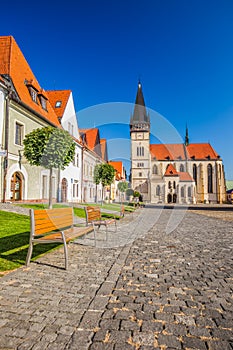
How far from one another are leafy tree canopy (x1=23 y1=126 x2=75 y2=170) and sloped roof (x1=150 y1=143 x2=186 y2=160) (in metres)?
64.8

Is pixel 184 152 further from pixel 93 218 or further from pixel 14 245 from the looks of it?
pixel 14 245

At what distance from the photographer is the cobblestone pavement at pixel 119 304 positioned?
7.84 ft

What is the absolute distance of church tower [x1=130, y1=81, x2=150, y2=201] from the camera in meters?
69.4

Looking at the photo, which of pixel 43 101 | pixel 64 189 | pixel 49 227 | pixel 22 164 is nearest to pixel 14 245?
pixel 49 227

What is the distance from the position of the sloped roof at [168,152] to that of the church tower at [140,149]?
7.44m

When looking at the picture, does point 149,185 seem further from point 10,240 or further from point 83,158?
point 10,240

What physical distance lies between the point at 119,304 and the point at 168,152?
77.2m

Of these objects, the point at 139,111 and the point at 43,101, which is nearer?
the point at 43,101

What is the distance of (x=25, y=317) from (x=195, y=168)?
76.9m

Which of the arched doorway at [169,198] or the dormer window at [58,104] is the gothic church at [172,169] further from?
the dormer window at [58,104]

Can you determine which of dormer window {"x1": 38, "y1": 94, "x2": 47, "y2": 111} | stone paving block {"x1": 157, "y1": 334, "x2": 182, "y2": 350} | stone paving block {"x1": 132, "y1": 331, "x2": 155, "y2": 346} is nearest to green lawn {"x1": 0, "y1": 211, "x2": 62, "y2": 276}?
stone paving block {"x1": 132, "y1": 331, "x2": 155, "y2": 346}

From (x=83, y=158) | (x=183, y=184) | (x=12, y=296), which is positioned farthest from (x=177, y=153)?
(x=12, y=296)

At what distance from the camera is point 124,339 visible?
239 centimetres

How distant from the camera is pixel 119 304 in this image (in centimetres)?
316
